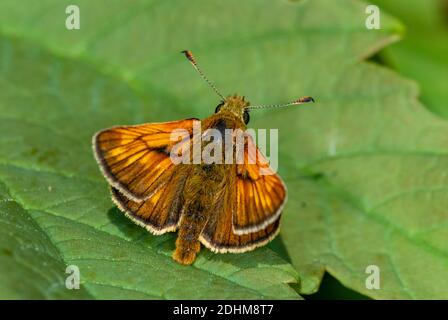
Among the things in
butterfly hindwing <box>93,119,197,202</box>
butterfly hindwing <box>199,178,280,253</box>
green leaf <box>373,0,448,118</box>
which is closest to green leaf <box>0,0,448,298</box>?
butterfly hindwing <box>199,178,280,253</box>

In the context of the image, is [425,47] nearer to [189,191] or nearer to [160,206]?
[189,191]

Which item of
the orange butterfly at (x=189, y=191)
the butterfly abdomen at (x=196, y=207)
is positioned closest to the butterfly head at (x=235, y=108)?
the orange butterfly at (x=189, y=191)

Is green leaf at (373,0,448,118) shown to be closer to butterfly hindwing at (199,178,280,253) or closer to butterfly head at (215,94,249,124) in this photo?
butterfly head at (215,94,249,124)

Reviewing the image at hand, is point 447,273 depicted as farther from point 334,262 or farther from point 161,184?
point 161,184

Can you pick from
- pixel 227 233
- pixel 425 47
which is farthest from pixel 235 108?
pixel 425 47

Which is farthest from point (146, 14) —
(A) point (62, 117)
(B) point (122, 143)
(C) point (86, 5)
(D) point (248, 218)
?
(D) point (248, 218)

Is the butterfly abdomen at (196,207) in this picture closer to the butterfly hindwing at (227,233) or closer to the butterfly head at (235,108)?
the butterfly hindwing at (227,233)
